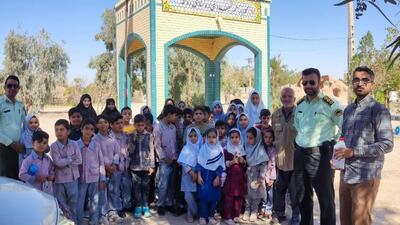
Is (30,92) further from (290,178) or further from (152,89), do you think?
(290,178)

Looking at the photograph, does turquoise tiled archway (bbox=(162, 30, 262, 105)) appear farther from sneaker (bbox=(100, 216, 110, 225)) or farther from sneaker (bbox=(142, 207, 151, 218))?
sneaker (bbox=(100, 216, 110, 225))

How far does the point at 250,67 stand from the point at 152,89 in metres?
37.3

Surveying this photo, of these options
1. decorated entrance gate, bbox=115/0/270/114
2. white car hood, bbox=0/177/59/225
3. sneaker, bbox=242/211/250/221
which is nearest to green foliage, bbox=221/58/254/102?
decorated entrance gate, bbox=115/0/270/114

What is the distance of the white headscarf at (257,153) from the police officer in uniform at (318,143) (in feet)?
4.11

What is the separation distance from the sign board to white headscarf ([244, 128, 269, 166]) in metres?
6.32

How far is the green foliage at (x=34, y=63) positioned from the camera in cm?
2394

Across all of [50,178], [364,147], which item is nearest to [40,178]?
[50,178]

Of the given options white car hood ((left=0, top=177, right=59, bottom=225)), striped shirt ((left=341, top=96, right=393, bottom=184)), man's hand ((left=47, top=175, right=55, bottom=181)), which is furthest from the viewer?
man's hand ((left=47, top=175, right=55, bottom=181))

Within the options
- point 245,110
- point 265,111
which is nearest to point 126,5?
point 245,110

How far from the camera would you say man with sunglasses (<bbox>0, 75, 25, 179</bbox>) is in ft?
14.8

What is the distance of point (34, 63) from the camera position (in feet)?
80.4

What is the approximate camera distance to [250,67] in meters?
46.2

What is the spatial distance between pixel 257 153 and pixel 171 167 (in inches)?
47.4

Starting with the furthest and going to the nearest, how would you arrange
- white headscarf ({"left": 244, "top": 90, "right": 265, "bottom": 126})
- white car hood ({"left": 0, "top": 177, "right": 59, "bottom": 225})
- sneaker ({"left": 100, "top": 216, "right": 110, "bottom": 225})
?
1. white headscarf ({"left": 244, "top": 90, "right": 265, "bottom": 126})
2. sneaker ({"left": 100, "top": 216, "right": 110, "bottom": 225})
3. white car hood ({"left": 0, "top": 177, "right": 59, "bottom": 225})
